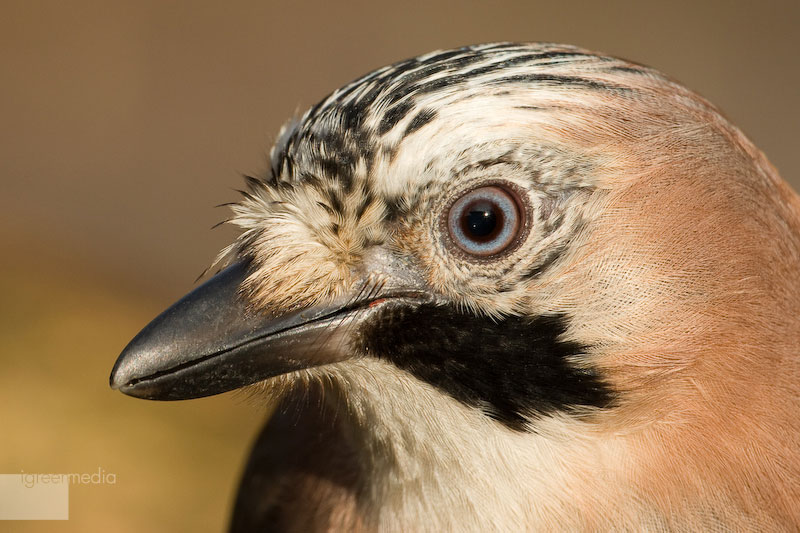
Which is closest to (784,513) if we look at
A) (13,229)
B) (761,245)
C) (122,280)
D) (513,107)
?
(761,245)

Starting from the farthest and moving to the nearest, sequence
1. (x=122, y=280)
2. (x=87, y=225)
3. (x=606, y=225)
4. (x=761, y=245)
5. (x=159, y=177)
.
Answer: (x=159, y=177) → (x=87, y=225) → (x=122, y=280) → (x=761, y=245) → (x=606, y=225)

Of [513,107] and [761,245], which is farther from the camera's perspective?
[761,245]

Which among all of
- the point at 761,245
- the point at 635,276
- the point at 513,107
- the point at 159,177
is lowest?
the point at 159,177

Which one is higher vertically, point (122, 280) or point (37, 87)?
point (37, 87)

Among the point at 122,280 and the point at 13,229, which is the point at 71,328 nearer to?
the point at 122,280

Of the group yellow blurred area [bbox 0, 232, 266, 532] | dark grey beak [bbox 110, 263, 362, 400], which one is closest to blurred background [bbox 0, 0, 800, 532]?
yellow blurred area [bbox 0, 232, 266, 532]

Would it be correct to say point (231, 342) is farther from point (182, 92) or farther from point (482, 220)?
point (182, 92)

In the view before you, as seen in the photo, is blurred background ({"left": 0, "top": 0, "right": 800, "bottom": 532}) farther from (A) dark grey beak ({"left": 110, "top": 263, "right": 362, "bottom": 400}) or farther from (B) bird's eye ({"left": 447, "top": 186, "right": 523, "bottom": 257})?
(B) bird's eye ({"left": 447, "top": 186, "right": 523, "bottom": 257})

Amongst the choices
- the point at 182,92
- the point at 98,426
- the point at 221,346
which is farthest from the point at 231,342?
the point at 182,92

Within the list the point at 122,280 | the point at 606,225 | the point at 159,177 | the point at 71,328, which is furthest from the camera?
the point at 159,177
